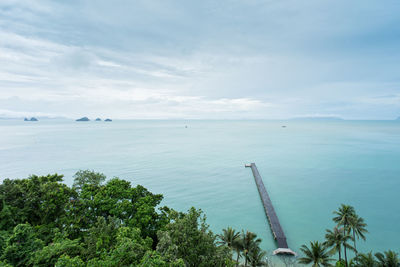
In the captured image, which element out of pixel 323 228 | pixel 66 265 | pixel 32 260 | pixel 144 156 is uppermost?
pixel 66 265

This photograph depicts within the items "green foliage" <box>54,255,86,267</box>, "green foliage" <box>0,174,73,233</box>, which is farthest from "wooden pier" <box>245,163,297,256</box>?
"green foliage" <box>0,174,73,233</box>

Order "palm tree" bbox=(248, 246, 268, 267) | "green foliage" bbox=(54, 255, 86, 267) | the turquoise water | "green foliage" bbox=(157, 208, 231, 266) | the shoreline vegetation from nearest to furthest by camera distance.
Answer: "green foliage" bbox=(54, 255, 86, 267) → the shoreline vegetation → "green foliage" bbox=(157, 208, 231, 266) → "palm tree" bbox=(248, 246, 268, 267) → the turquoise water

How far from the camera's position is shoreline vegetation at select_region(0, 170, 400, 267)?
11.4 metres

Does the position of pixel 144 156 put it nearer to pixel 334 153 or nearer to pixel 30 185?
pixel 30 185

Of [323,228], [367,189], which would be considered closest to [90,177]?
[323,228]

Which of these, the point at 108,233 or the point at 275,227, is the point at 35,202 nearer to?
the point at 108,233

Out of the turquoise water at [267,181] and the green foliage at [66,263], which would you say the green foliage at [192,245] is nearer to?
the green foliage at [66,263]

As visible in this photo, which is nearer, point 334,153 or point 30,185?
point 30,185

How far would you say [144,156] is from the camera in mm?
86562

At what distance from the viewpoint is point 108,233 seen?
14977mm

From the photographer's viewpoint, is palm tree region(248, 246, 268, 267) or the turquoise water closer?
palm tree region(248, 246, 268, 267)

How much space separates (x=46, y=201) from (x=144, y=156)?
227 feet

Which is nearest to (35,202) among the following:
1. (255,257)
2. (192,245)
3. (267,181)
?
(192,245)

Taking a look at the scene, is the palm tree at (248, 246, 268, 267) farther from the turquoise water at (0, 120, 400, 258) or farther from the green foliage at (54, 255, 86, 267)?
the green foliage at (54, 255, 86, 267)
